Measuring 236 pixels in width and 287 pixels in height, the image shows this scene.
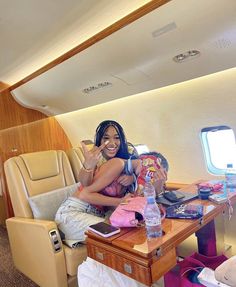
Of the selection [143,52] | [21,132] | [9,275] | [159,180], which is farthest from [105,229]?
[21,132]

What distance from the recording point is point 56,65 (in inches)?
82.4

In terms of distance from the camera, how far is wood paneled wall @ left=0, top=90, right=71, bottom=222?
3.03 m

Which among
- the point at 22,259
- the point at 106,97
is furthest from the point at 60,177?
the point at 106,97

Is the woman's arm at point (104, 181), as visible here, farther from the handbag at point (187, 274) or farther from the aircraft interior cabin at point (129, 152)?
the handbag at point (187, 274)

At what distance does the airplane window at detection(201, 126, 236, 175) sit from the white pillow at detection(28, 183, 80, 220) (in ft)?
4.35

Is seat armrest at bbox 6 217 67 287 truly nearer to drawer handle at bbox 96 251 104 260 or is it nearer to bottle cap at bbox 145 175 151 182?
drawer handle at bbox 96 251 104 260

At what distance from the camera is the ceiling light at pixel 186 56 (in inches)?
62.5

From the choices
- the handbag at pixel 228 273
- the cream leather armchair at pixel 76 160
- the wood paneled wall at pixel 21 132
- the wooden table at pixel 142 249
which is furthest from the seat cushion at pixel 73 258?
the wood paneled wall at pixel 21 132

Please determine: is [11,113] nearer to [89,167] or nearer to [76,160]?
[76,160]

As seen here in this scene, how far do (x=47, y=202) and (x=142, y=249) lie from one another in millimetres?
1209

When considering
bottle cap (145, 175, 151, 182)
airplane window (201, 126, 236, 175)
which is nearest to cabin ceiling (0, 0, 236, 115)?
airplane window (201, 126, 236, 175)

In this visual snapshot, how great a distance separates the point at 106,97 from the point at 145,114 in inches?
18.5

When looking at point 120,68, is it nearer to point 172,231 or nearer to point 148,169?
point 148,169

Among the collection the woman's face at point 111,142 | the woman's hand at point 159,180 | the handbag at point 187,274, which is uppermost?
the woman's face at point 111,142
